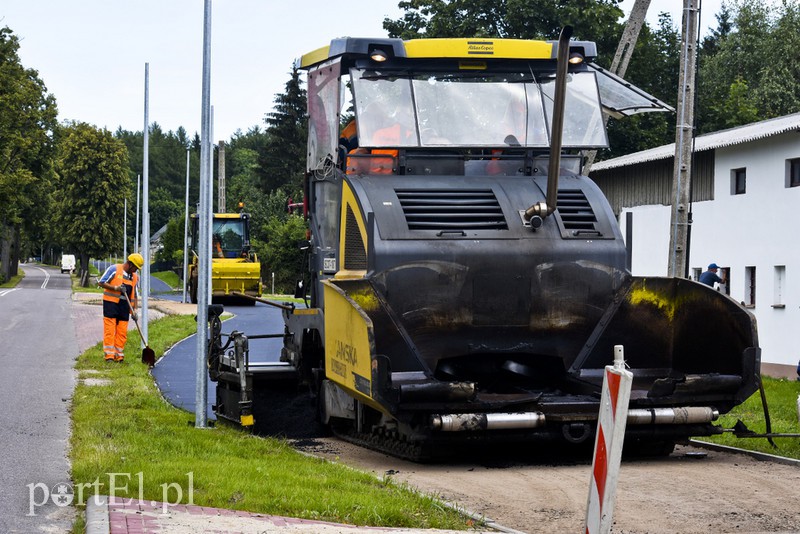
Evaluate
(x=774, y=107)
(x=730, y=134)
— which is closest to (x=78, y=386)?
(x=730, y=134)

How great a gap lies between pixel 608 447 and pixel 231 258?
38.6 metres

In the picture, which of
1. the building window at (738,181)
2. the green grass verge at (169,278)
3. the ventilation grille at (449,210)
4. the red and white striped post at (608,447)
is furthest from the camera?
the green grass verge at (169,278)

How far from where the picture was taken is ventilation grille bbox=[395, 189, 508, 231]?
10.6 m

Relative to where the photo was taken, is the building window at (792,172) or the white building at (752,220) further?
the building window at (792,172)

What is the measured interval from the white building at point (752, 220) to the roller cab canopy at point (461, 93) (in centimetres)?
1640

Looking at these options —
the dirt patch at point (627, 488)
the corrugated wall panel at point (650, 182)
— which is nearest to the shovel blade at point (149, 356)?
the dirt patch at point (627, 488)

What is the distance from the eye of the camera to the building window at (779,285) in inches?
1112

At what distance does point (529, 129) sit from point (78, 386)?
694 centimetres

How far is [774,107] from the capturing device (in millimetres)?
55281

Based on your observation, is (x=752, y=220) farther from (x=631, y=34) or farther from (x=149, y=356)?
(x=149, y=356)

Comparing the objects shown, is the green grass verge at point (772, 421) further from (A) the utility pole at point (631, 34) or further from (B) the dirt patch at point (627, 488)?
(A) the utility pole at point (631, 34)

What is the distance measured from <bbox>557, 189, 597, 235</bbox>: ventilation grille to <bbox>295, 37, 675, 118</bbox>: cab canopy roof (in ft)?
4.58

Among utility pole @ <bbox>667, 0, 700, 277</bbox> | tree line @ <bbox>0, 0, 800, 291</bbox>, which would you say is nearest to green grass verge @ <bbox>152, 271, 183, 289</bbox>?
tree line @ <bbox>0, 0, 800, 291</bbox>

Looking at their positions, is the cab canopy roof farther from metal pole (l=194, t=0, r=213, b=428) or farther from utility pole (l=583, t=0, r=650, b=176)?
utility pole (l=583, t=0, r=650, b=176)
